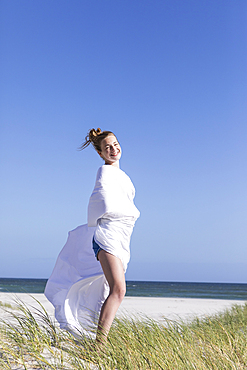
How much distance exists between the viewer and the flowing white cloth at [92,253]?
8.29ft

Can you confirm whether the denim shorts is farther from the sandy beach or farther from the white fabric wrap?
the sandy beach

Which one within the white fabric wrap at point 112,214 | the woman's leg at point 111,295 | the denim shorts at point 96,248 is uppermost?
the white fabric wrap at point 112,214

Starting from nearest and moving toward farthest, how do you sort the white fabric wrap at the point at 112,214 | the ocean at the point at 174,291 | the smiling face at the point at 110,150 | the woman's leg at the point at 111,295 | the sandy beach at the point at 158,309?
the woman's leg at the point at 111,295, the white fabric wrap at the point at 112,214, the smiling face at the point at 110,150, the sandy beach at the point at 158,309, the ocean at the point at 174,291

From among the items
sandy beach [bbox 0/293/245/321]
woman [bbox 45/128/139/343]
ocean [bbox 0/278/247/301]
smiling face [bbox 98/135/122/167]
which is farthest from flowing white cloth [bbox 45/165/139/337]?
ocean [bbox 0/278/247/301]

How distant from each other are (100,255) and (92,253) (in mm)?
316

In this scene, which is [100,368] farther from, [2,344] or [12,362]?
[2,344]

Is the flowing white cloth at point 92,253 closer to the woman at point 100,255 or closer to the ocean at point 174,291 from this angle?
the woman at point 100,255

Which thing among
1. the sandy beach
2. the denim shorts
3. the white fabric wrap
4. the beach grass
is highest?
the white fabric wrap

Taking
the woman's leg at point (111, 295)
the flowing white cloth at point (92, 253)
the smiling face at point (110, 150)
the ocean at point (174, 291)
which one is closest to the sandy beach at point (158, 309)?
the ocean at point (174, 291)

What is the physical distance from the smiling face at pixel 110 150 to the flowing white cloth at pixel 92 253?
10 cm

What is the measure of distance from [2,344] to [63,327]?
511 mm

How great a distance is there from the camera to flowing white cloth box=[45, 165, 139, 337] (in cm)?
253

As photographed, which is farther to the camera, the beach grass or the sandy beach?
the sandy beach

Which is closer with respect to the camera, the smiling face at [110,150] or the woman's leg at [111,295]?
the woman's leg at [111,295]
